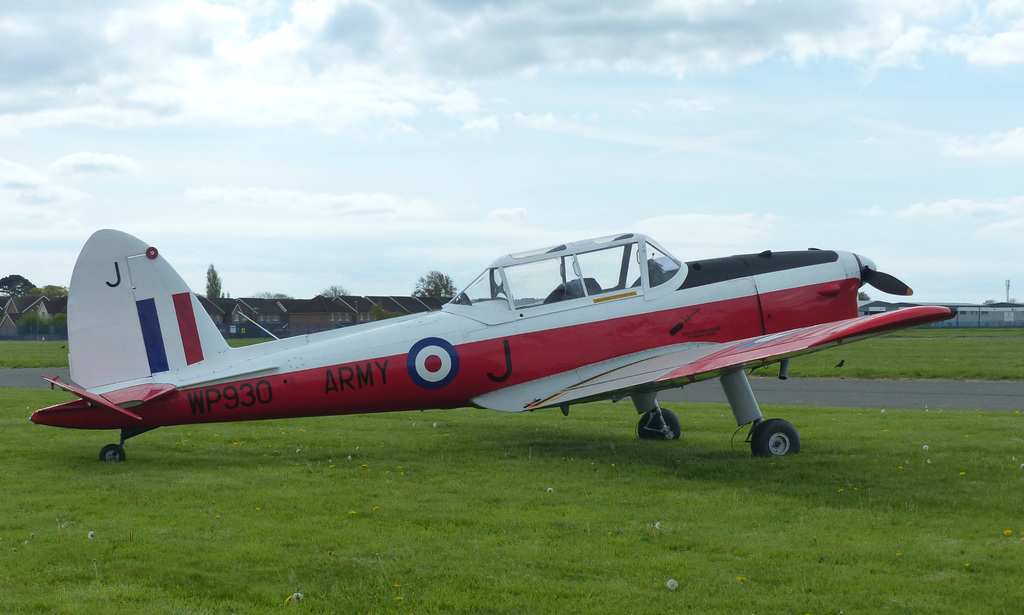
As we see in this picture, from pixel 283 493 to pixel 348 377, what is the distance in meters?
2.13

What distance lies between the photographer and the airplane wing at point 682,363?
7.55m

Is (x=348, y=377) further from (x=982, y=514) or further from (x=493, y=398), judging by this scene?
(x=982, y=514)

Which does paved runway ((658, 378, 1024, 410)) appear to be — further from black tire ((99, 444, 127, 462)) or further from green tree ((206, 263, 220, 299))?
green tree ((206, 263, 220, 299))

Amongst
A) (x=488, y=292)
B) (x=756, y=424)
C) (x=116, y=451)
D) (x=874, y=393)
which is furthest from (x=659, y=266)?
(x=874, y=393)

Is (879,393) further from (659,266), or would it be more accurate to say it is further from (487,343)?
(487,343)

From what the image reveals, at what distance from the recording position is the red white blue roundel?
9.43 meters

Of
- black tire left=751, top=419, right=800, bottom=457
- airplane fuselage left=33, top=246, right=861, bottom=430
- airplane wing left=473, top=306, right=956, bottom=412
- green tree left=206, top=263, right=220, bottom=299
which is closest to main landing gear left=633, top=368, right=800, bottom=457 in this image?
black tire left=751, top=419, right=800, bottom=457

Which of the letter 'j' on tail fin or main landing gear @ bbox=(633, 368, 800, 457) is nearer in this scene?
the letter 'j' on tail fin

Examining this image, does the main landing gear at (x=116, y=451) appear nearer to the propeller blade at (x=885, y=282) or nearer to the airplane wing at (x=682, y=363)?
the airplane wing at (x=682, y=363)

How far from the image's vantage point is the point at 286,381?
356 inches

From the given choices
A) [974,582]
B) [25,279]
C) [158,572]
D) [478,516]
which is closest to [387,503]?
[478,516]

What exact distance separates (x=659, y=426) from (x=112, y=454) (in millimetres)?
6532

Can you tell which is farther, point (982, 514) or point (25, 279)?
point (25, 279)

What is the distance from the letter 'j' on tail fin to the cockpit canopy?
3.12 m
